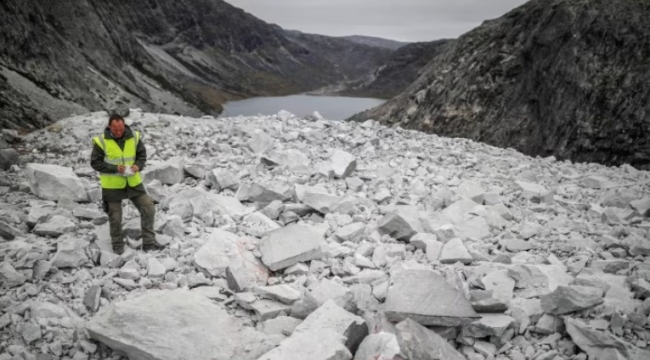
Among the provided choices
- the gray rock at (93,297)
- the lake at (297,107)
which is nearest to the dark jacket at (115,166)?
the gray rock at (93,297)

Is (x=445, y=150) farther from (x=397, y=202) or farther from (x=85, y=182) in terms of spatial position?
(x=85, y=182)

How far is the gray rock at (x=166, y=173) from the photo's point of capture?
833 centimetres

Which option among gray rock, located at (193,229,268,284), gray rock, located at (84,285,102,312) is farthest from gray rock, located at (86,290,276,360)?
gray rock, located at (193,229,268,284)

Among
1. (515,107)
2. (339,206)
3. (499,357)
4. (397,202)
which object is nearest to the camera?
(499,357)

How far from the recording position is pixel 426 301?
4484mm

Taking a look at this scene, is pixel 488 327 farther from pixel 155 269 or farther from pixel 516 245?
pixel 155 269

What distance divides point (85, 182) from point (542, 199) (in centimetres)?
964

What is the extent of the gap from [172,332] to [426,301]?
276 centimetres

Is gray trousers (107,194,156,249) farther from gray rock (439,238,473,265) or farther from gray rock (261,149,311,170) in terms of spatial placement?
gray rock (439,238,473,265)

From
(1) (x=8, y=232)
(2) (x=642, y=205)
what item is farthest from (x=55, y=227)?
(2) (x=642, y=205)

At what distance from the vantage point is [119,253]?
577cm

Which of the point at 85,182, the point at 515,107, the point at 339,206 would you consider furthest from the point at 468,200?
the point at 515,107

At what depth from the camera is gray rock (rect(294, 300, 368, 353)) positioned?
4.05 metres

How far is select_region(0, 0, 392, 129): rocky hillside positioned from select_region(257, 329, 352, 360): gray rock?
498 inches
